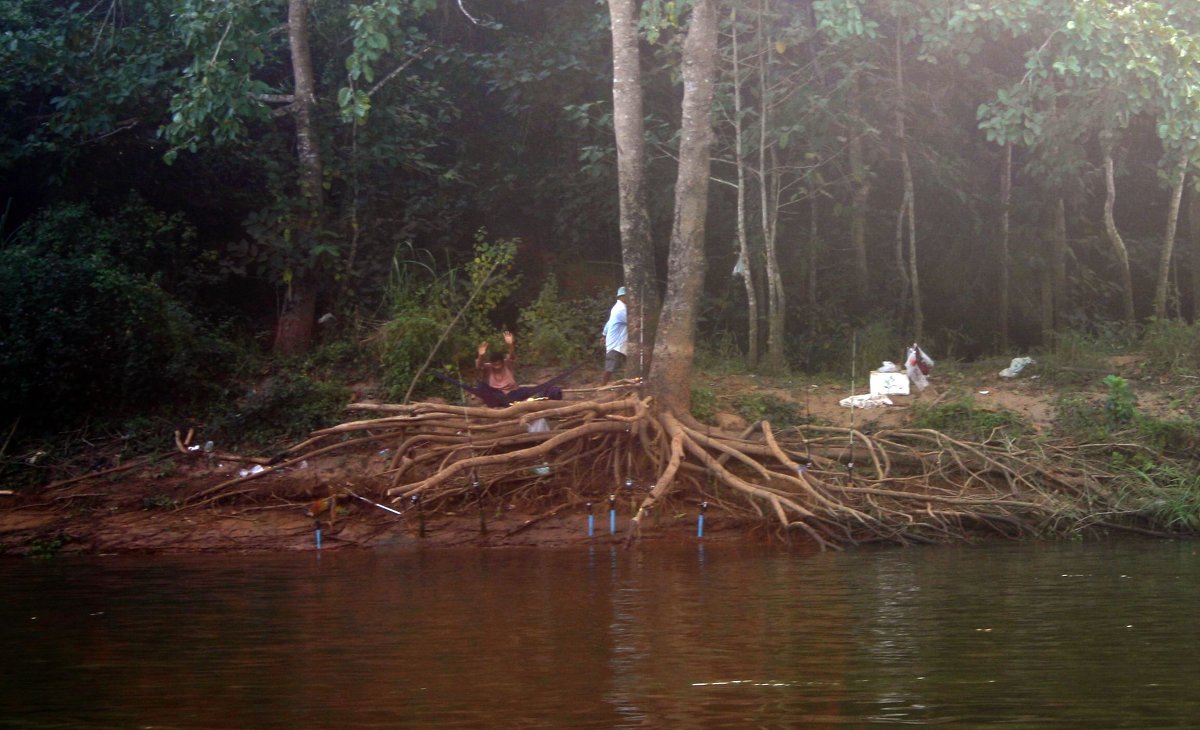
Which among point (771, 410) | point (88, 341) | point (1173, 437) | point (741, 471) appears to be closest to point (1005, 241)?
point (1173, 437)

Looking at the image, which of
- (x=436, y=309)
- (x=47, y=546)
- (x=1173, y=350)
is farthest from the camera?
(x=436, y=309)

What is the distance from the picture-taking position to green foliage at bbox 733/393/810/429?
46.7 feet

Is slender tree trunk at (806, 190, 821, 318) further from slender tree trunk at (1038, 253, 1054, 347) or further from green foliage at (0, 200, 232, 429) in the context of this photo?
green foliage at (0, 200, 232, 429)

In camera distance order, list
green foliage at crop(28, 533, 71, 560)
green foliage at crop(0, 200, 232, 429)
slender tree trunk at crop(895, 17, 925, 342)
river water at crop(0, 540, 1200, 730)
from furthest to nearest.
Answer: slender tree trunk at crop(895, 17, 925, 342) → green foliage at crop(0, 200, 232, 429) → green foliage at crop(28, 533, 71, 560) → river water at crop(0, 540, 1200, 730)

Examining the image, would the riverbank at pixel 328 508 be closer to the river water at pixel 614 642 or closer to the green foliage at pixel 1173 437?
the green foliage at pixel 1173 437

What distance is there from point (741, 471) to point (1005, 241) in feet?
28.1

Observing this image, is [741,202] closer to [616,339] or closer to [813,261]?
[616,339]

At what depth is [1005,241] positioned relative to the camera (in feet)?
63.5

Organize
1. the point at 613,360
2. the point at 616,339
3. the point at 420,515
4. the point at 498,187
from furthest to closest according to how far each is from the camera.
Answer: the point at 498,187, the point at 613,360, the point at 616,339, the point at 420,515

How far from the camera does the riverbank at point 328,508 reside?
40.4 ft

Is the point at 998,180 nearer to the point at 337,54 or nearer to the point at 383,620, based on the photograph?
the point at 337,54

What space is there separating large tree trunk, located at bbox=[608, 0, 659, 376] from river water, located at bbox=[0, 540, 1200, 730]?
3.49 metres

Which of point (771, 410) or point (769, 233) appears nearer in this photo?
point (771, 410)

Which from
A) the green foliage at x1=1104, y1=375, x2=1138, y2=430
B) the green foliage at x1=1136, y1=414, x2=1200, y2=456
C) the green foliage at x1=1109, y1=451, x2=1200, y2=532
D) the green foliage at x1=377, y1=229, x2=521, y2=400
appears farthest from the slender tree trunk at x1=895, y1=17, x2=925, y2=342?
the green foliage at x1=377, y1=229, x2=521, y2=400
